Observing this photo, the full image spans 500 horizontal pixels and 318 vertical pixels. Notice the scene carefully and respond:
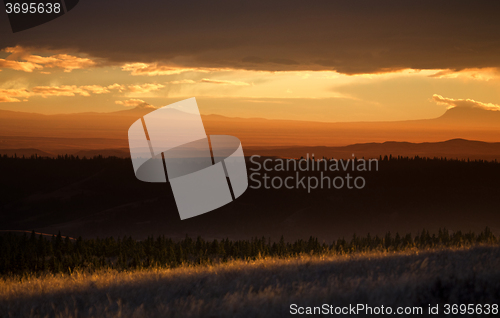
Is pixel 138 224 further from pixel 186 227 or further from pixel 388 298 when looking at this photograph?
pixel 388 298

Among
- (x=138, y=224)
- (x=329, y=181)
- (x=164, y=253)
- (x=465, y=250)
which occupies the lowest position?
(x=138, y=224)

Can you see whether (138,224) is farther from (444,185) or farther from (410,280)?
(410,280)

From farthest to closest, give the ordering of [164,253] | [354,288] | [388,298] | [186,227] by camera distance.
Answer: [186,227]
[164,253]
[354,288]
[388,298]

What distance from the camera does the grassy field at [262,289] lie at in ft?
25.3

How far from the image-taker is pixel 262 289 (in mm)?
9102

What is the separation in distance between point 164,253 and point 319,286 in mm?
23274

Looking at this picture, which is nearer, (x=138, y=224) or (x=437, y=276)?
(x=437, y=276)

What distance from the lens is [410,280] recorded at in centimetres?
896

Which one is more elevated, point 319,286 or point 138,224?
point 319,286

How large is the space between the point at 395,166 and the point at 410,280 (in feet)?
568

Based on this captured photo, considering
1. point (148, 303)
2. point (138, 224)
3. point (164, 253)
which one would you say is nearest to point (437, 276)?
point (148, 303)

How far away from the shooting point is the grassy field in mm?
7711

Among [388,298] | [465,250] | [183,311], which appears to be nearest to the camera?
[183,311]

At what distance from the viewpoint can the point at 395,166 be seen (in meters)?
173
